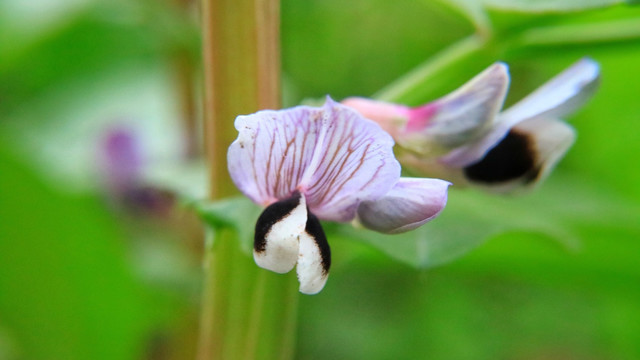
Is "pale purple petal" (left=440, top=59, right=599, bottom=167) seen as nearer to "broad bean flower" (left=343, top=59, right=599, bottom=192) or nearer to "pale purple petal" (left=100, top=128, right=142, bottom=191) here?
"broad bean flower" (left=343, top=59, right=599, bottom=192)

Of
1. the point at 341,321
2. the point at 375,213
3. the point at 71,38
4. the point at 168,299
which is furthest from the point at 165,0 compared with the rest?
the point at 375,213

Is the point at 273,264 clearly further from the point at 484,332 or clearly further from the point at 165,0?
the point at 484,332

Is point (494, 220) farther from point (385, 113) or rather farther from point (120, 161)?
point (120, 161)

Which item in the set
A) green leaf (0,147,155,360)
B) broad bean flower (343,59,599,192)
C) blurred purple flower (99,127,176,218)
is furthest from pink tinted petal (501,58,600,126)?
blurred purple flower (99,127,176,218)

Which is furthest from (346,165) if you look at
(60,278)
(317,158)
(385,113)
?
(60,278)

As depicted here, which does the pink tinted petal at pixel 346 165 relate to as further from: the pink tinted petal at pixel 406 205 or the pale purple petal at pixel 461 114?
the pale purple petal at pixel 461 114

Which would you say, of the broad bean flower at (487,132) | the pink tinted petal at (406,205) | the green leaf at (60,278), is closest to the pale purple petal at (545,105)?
the broad bean flower at (487,132)
